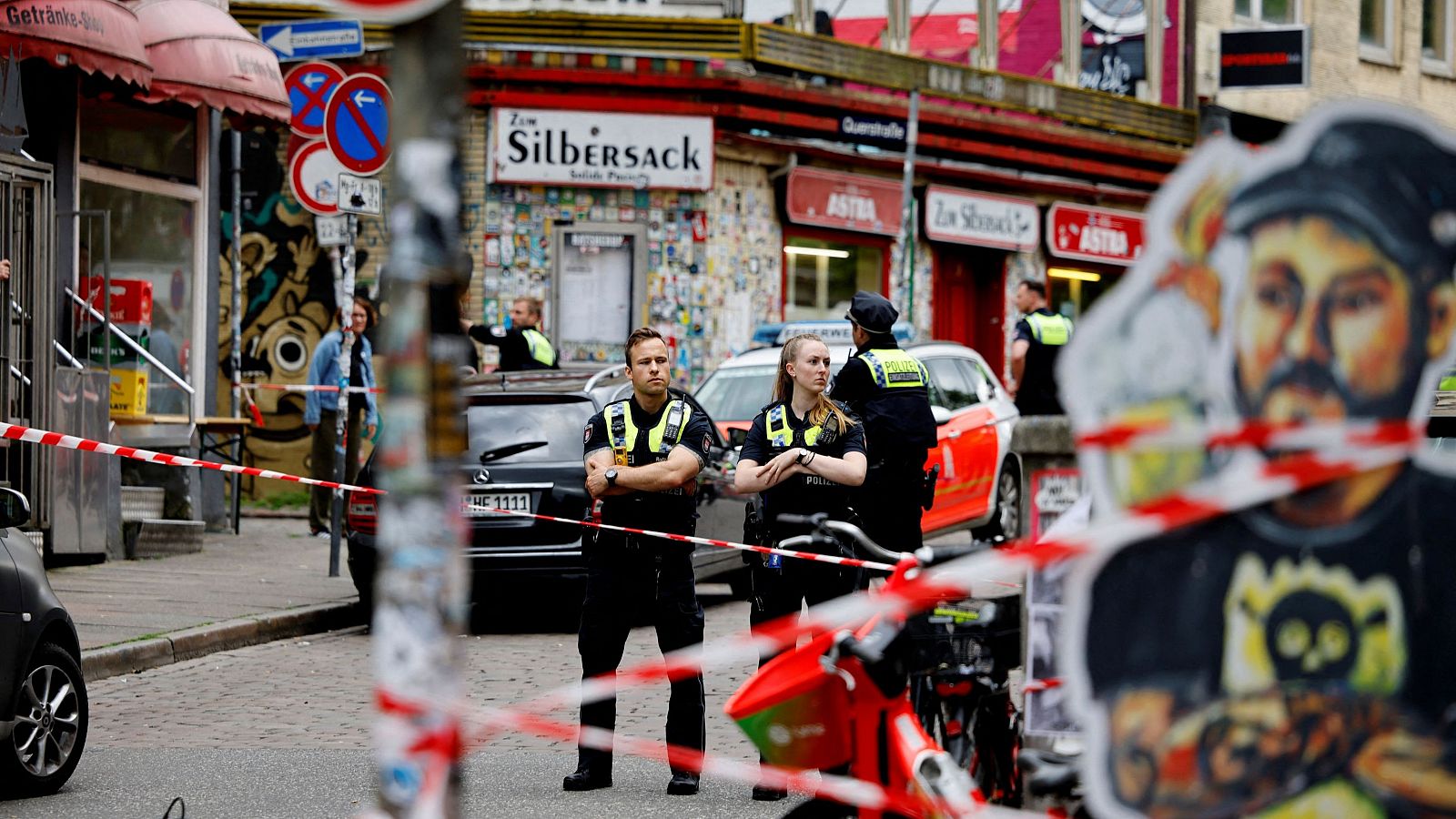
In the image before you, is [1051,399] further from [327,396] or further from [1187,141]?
[1187,141]

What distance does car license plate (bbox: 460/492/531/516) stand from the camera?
486 inches

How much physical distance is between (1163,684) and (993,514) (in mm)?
13723

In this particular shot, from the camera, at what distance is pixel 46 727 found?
25.2 ft

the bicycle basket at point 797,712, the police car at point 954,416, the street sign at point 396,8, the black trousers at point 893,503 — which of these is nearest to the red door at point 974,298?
the police car at point 954,416

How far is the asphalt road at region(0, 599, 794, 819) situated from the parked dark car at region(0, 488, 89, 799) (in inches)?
4.9

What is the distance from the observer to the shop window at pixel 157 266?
676 inches

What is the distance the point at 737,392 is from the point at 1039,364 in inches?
113

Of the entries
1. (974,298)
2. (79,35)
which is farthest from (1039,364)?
(974,298)

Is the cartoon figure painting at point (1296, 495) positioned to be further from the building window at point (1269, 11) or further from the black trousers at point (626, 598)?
the building window at point (1269, 11)

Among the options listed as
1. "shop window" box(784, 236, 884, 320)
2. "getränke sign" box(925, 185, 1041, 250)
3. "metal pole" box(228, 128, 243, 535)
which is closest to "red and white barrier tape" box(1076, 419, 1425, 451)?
"metal pole" box(228, 128, 243, 535)

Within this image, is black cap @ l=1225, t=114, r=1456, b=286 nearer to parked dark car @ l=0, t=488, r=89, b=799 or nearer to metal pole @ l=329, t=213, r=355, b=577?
parked dark car @ l=0, t=488, r=89, b=799

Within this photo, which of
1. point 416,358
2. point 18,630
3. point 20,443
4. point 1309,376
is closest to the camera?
point 416,358

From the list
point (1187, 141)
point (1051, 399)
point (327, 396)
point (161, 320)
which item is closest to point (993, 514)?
point (1051, 399)

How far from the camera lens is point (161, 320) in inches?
721
